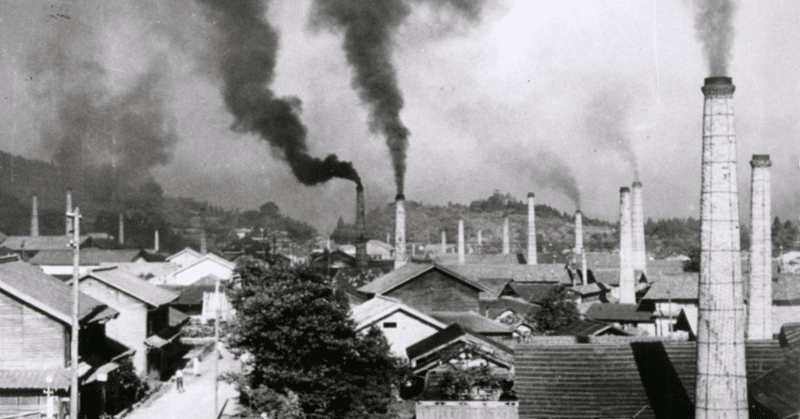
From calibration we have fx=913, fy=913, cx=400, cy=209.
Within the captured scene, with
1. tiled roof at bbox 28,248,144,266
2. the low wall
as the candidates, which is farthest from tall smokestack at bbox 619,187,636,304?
the low wall

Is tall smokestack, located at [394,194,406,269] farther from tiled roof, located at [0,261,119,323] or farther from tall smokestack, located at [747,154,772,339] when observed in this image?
tiled roof, located at [0,261,119,323]

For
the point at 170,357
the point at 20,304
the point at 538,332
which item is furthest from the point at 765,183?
the point at 170,357

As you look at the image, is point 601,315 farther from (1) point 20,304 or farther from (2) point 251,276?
(1) point 20,304

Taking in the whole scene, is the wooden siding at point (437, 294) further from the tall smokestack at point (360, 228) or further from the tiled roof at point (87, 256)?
the tiled roof at point (87, 256)

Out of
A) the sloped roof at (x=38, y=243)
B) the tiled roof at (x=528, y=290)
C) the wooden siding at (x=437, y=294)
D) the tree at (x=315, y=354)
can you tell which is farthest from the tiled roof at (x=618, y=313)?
the sloped roof at (x=38, y=243)

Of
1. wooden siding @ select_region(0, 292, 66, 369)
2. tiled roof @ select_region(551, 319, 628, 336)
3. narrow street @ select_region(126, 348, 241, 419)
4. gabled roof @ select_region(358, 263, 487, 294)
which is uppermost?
gabled roof @ select_region(358, 263, 487, 294)
